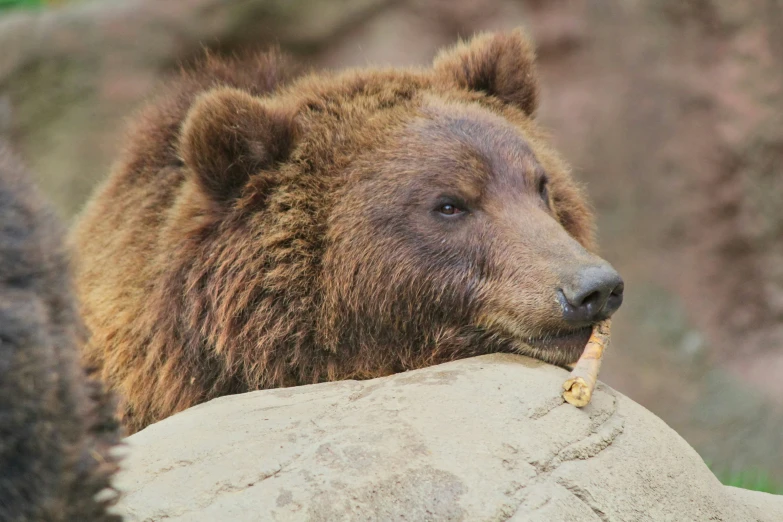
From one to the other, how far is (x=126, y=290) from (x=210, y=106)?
1.03 meters

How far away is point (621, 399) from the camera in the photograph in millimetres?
3328

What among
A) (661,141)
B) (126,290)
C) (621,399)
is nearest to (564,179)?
(621,399)

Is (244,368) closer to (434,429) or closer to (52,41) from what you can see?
(434,429)

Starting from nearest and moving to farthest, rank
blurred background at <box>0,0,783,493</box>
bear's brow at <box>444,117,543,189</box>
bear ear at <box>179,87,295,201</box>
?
1. bear ear at <box>179,87,295,201</box>
2. bear's brow at <box>444,117,543,189</box>
3. blurred background at <box>0,0,783,493</box>

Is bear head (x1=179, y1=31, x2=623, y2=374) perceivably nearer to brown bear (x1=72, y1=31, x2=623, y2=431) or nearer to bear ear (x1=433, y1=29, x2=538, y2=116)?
brown bear (x1=72, y1=31, x2=623, y2=431)

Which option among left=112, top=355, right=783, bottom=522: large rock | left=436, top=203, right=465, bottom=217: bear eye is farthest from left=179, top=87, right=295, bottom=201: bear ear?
left=112, top=355, right=783, bottom=522: large rock

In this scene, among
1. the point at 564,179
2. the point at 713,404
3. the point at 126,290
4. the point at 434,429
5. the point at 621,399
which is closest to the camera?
the point at 434,429

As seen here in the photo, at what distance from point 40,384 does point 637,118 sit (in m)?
7.33

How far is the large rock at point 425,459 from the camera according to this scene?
8.31 feet

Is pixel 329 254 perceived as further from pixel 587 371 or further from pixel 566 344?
pixel 587 371

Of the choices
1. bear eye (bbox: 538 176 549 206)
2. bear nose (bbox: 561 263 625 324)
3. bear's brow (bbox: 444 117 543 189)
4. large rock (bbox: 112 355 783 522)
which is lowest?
large rock (bbox: 112 355 783 522)

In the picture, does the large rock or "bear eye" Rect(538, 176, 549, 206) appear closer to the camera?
the large rock

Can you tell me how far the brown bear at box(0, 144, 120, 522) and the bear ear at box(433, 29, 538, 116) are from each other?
10.5 ft

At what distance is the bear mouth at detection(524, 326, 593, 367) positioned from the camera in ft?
12.3
